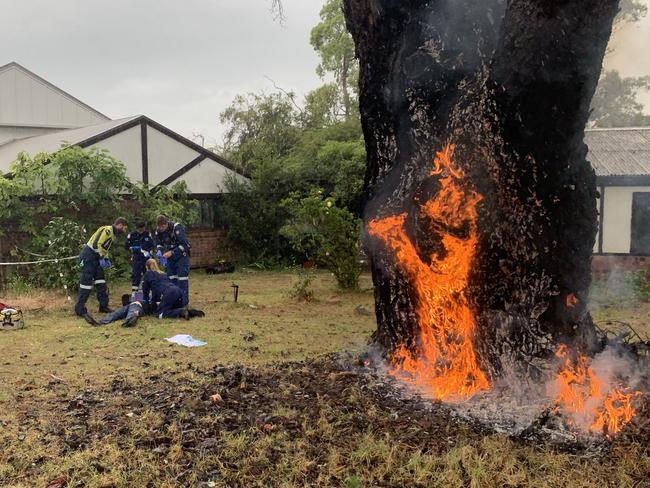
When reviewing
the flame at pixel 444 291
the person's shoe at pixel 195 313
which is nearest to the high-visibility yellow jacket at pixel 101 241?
the person's shoe at pixel 195 313

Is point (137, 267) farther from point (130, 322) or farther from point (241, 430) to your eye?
point (241, 430)

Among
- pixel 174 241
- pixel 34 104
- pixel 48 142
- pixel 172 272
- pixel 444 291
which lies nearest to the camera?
pixel 444 291

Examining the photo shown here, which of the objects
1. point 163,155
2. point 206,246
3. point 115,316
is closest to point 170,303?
point 115,316

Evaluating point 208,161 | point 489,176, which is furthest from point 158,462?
point 208,161

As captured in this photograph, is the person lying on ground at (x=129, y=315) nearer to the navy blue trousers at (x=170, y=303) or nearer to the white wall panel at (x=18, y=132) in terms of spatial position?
the navy blue trousers at (x=170, y=303)

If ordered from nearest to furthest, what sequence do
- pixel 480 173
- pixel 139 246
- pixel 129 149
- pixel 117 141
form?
pixel 480 173 < pixel 139 246 < pixel 117 141 < pixel 129 149

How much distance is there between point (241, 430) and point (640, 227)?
1127 cm

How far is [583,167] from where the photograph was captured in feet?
14.4

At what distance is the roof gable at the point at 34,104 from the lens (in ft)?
59.8

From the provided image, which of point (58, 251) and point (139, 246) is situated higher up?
point (139, 246)

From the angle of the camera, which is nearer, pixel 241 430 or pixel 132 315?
pixel 241 430

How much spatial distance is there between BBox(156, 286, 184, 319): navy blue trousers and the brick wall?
7.21 m

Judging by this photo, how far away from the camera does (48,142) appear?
1631 cm

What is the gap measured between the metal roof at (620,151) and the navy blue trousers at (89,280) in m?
10.4
